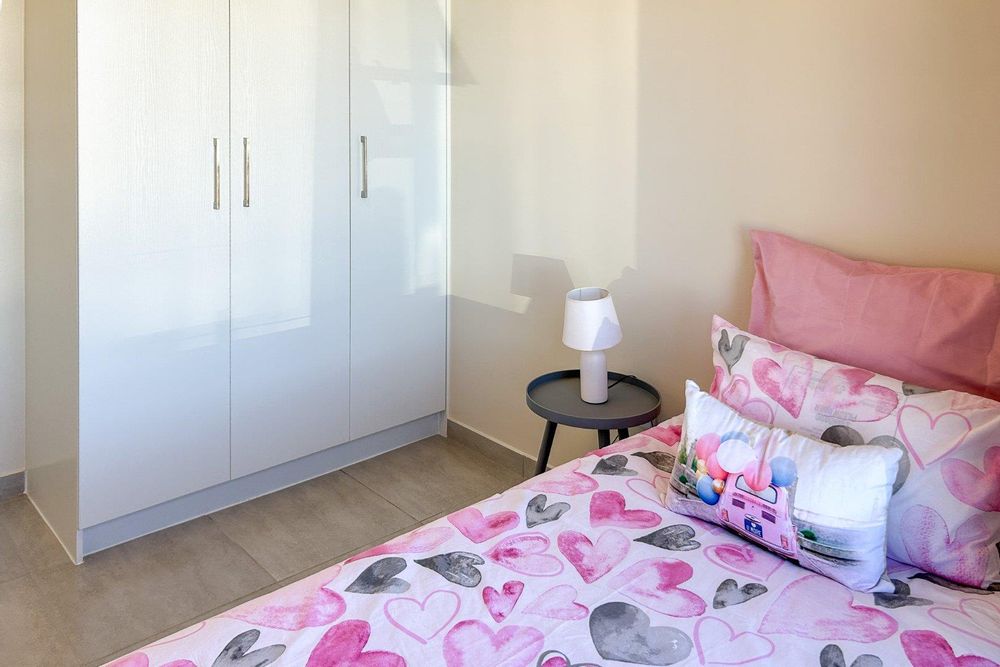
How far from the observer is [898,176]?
1912mm

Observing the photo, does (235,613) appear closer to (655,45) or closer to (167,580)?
(167,580)

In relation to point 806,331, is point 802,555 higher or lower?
lower

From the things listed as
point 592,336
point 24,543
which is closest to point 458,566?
point 592,336

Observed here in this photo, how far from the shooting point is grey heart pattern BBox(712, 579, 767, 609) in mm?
1382

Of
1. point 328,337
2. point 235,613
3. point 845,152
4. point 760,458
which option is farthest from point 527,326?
point 235,613

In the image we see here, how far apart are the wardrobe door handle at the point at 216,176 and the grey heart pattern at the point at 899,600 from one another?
205 centimetres

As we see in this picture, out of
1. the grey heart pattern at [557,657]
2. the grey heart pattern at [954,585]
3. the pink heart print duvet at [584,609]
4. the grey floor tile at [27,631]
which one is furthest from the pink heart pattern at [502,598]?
the grey floor tile at [27,631]

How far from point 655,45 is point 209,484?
1.95 meters

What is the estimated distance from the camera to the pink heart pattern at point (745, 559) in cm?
148

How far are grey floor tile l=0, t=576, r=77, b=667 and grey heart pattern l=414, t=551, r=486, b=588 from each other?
3.69 feet

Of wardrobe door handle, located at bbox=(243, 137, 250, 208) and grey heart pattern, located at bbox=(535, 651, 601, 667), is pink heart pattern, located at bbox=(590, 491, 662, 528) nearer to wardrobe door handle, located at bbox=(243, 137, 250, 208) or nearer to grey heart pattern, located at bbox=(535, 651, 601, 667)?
grey heart pattern, located at bbox=(535, 651, 601, 667)

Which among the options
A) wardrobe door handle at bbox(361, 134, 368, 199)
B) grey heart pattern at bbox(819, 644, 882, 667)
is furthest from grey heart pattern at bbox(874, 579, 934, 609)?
wardrobe door handle at bbox(361, 134, 368, 199)

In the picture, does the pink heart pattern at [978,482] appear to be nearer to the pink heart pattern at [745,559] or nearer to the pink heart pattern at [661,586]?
the pink heart pattern at [745,559]

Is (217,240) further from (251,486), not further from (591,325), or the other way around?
(591,325)
